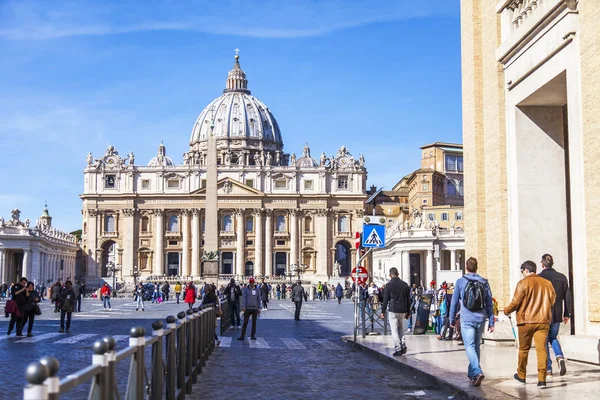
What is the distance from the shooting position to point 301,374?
11.3 metres

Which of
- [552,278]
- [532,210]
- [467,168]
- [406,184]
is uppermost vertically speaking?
[406,184]

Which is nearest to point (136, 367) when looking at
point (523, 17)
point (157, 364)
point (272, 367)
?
point (157, 364)

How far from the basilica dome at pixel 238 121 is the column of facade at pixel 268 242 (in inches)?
965

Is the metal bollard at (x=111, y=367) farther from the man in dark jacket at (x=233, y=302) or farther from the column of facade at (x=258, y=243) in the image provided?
the column of facade at (x=258, y=243)

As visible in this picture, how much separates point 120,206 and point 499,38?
3363 inches

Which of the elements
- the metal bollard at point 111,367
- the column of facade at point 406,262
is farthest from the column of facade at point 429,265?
the metal bollard at point 111,367

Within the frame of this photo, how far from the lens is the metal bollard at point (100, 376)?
13.9 ft

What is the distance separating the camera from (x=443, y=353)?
1354 centimetres

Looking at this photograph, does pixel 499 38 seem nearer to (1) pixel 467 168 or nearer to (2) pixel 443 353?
(1) pixel 467 168

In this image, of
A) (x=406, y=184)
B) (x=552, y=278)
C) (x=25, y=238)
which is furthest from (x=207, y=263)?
(x=406, y=184)

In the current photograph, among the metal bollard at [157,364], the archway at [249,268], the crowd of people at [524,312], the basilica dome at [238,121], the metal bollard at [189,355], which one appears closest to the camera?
the metal bollard at [157,364]

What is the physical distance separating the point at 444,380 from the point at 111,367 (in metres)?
5.80

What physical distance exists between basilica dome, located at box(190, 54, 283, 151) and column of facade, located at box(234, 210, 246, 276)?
2488cm

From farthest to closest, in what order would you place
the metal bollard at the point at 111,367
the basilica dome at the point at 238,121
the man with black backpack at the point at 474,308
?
the basilica dome at the point at 238,121 < the man with black backpack at the point at 474,308 < the metal bollard at the point at 111,367
